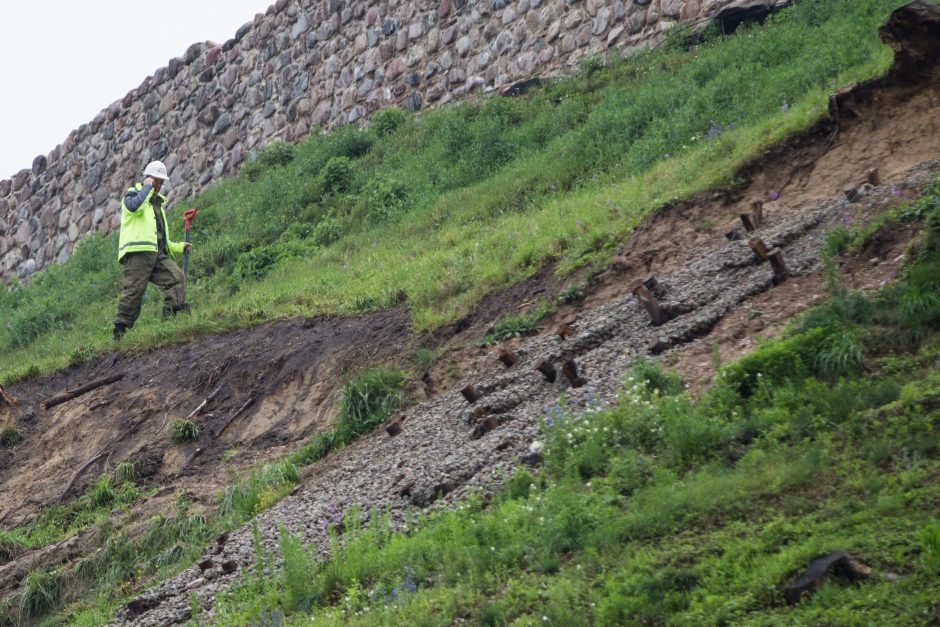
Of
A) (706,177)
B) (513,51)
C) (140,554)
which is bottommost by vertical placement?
(140,554)

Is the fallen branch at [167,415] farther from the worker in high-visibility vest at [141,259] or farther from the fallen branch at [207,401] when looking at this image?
the worker in high-visibility vest at [141,259]

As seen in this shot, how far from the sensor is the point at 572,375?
7570mm

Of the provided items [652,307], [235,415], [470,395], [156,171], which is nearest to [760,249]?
[652,307]

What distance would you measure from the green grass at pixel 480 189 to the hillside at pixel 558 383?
49 millimetres

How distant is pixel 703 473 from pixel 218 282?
430 inches

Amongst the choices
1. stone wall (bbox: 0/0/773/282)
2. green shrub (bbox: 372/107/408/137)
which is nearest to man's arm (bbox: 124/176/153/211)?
green shrub (bbox: 372/107/408/137)

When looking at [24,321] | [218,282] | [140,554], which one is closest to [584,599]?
[140,554]

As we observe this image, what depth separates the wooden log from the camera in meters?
8.02

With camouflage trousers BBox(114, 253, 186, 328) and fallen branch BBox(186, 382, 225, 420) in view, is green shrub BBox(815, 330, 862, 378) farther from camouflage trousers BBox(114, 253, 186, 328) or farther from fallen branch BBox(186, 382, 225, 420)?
camouflage trousers BBox(114, 253, 186, 328)

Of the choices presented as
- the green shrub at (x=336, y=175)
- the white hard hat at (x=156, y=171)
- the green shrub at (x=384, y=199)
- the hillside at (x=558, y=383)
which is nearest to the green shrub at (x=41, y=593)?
the hillside at (x=558, y=383)

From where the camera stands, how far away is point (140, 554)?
8938 mm

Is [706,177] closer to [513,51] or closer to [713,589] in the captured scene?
[713,589]

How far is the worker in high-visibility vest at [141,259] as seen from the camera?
14.3 metres

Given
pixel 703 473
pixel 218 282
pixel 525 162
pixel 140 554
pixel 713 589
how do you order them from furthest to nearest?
pixel 218 282 < pixel 525 162 < pixel 140 554 < pixel 703 473 < pixel 713 589
